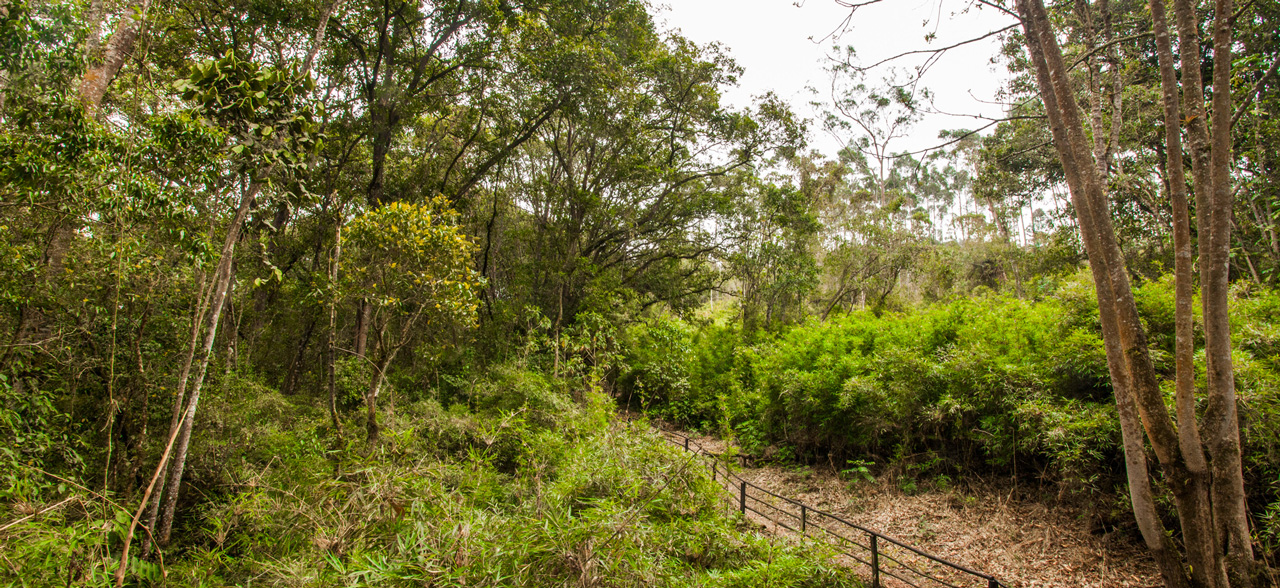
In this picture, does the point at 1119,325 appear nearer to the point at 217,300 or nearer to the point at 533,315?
the point at 217,300

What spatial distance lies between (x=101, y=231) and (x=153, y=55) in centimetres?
496

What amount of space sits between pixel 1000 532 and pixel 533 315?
9288mm

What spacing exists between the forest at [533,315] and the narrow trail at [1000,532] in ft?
0.88

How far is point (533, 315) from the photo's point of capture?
39.0 ft

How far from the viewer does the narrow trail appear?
545 centimetres

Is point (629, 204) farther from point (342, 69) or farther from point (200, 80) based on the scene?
point (200, 80)

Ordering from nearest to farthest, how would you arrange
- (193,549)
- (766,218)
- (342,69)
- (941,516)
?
1. (193,549)
2. (941,516)
3. (342,69)
4. (766,218)

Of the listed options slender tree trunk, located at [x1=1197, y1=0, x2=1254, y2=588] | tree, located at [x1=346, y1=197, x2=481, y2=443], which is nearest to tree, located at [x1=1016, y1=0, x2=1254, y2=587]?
slender tree trunk, located at [x1=1197, y1=0, x2=1254, y2=588]

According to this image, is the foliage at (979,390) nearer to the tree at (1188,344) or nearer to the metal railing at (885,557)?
the metal railing at (885,557)

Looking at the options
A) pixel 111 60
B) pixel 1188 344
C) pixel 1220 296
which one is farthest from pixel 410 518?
pixel 1220 296

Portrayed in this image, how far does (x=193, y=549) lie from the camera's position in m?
4.31

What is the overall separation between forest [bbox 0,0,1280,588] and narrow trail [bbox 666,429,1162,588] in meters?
0.27

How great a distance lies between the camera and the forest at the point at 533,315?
3.57 m

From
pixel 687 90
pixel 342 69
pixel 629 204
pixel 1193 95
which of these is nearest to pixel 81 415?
pixel 342 69
